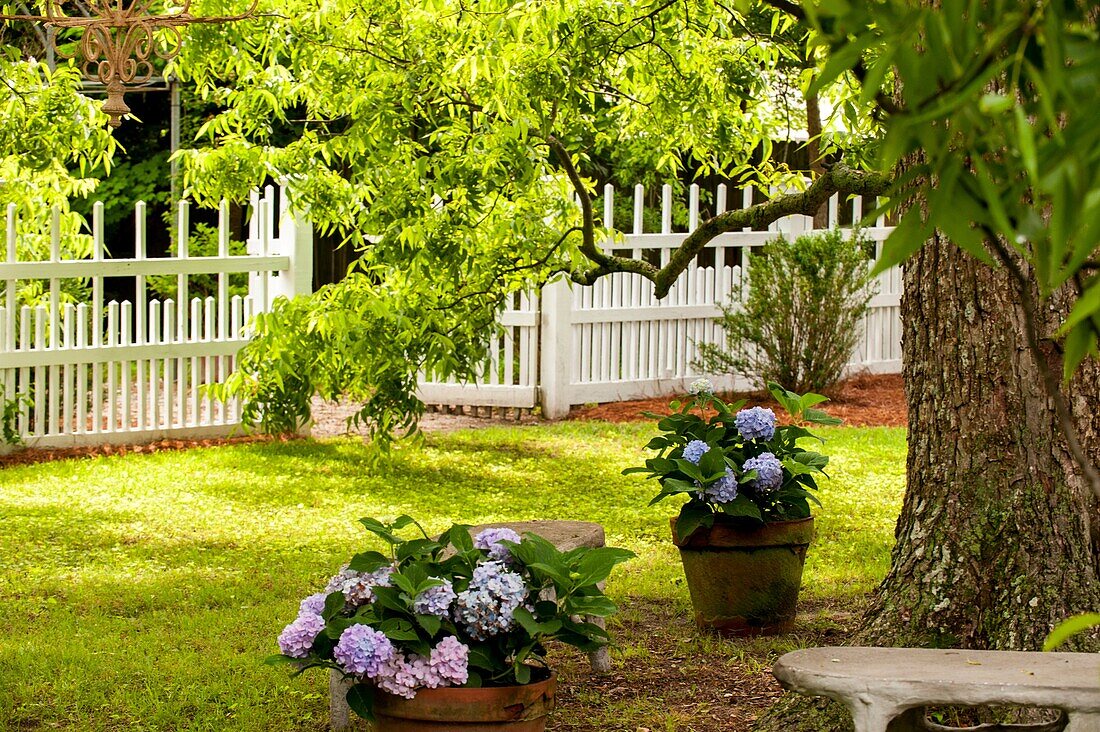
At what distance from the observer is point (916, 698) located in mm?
2859

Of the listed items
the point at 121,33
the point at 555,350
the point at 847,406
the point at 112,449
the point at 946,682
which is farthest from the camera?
the point at 847,406

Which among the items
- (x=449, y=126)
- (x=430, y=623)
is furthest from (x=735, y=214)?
(x=430, y=623)

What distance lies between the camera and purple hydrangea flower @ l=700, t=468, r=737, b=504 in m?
4.91

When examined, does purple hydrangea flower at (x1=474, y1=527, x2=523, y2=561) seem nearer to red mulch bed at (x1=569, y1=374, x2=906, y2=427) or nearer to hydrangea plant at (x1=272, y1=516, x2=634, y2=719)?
hydrangea plant at (x1=272, y1=516, x2=634, y2=719)

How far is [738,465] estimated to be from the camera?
512cm

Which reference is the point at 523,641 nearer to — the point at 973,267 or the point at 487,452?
the point at 973,267

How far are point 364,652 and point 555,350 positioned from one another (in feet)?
25.3

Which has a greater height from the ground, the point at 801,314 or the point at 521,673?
the point at 801,314

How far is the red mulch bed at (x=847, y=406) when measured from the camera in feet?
35.8

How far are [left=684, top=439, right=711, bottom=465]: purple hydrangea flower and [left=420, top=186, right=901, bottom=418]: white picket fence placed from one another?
17.9 feet

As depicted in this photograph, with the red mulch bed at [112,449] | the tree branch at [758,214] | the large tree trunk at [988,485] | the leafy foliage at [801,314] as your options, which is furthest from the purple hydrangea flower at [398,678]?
the leafy foliage at [801,314]

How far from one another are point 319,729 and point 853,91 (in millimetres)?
3336

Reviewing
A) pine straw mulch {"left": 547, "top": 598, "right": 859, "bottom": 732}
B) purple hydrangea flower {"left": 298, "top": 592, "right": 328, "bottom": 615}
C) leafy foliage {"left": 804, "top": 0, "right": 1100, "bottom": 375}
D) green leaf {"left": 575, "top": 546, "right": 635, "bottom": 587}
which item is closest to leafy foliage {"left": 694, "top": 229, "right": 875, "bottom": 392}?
pine straw mulch {"left": 547, "top": 598, "right": 859, "bottom": 732}

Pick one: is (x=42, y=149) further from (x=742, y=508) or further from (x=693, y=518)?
(x=742, y=508)
